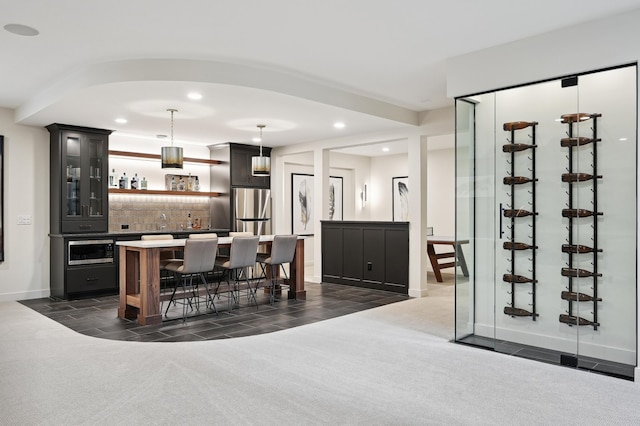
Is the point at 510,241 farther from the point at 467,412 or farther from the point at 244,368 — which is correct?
the point at 244,368

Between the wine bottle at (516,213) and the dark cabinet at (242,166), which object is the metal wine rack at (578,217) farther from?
the dark cabinet at (242,166)

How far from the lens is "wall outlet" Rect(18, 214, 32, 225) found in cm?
658

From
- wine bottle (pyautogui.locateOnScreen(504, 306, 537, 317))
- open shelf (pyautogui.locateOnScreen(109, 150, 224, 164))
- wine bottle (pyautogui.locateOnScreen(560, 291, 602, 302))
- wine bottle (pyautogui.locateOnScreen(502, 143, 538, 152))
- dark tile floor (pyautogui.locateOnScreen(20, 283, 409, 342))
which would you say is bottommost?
dark tile floor (pyautogui.locateOnScreen(20, 283, 409, 342))

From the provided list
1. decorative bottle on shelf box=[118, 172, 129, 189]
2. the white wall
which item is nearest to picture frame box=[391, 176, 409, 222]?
decorative bottle on shelf box=[118, 172, 129, 189]

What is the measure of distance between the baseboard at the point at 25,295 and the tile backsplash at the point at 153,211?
1.27 metres

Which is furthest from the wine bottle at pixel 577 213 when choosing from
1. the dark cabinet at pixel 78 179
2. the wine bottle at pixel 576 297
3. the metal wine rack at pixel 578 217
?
the dark cabinet at pixel 78 179

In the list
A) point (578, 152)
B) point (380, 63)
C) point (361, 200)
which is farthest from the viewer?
point (361, 200)

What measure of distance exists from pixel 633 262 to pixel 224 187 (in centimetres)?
640

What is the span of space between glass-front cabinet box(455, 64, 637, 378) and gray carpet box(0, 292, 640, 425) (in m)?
0.42

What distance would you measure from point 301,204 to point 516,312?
6.31 metres

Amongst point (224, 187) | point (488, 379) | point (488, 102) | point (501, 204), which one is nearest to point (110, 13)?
point (488, 102)

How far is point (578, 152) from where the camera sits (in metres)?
3.81

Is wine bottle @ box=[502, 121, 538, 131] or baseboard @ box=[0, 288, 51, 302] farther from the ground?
wine bottle @ box=[502, 121, 538, 131]

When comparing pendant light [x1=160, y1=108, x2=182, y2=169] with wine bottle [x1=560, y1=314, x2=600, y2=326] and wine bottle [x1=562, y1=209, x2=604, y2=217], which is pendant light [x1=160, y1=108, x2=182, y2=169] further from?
wine bottle [x1=560, y1=314, x2=600, y2=326]
